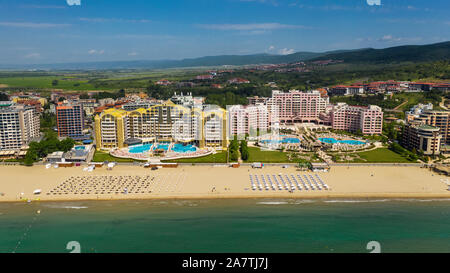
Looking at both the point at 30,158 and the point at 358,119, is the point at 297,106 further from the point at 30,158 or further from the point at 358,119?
the point at 30,158

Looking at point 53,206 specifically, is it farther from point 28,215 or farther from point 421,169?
point 421,169

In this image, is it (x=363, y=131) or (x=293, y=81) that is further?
(x=293, y=81)

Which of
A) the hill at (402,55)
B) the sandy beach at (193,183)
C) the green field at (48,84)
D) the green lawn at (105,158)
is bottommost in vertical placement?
the sandy beach at (193,183)

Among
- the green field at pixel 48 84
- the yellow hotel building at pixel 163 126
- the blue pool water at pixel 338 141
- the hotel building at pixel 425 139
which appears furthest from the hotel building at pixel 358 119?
the green field at pixel 48 84

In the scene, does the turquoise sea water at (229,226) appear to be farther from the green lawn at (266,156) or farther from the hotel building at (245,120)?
the hotel building at (245,120)

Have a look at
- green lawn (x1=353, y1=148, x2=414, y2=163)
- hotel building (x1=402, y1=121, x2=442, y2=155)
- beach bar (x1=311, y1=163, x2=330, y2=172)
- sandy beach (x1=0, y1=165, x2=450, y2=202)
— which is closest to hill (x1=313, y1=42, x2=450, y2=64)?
hotel building (x1=402, y1=121, x2=442, y2=155)

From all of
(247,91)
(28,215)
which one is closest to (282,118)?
(247,91)

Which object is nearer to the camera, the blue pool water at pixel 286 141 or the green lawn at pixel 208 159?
the green lawn at pixel 208 159
